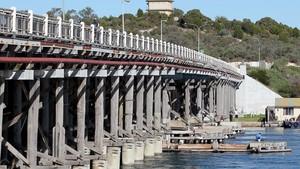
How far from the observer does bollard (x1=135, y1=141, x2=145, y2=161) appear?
6353 cm

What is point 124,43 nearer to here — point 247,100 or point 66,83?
point 66,83

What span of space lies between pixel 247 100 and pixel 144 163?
82.7m

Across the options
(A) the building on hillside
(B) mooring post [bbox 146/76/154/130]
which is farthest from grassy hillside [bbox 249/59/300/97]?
(B) mooring post [bbox 146/76/154/130]

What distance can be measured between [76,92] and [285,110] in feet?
291

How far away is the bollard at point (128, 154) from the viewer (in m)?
61.0

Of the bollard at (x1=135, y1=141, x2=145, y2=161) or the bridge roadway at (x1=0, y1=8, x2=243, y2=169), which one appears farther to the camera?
the bollard at (x1=135, y1=141, x2=145, y2=161)

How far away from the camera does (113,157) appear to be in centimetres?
5669

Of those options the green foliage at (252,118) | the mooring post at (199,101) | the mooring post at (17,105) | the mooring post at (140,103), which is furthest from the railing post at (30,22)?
the green foliage at (252,118)

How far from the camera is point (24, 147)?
142 ft

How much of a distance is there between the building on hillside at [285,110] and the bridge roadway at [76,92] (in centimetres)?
5013

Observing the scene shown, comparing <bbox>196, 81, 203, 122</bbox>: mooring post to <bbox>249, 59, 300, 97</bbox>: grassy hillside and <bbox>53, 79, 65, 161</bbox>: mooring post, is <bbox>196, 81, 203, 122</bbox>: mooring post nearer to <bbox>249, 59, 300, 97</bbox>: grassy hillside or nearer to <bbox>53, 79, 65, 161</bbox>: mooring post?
<bbox>249, 59, 300, 97</bbox>: grassy hillside

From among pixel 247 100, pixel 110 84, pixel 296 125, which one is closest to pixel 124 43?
pixel 110 84

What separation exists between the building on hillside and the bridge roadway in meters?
50.1

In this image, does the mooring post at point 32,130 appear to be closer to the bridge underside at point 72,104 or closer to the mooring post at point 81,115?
the bridge underside at point 72,104
